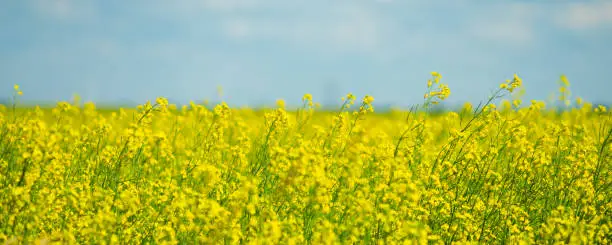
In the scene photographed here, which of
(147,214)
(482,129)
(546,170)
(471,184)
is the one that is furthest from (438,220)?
(147,214)

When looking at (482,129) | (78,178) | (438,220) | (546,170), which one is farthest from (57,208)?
(546,170)

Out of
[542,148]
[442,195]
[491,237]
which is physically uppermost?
[542,148]

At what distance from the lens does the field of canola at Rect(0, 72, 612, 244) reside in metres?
4.20

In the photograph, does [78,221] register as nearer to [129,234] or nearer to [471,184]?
[129,234]

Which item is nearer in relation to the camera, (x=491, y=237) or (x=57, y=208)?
(x=57, y=208)

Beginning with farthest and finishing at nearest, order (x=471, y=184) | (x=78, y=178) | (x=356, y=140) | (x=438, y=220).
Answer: (x=78, y=178) < (x=471, y=184) < (x=438, y=220) < (x=356, y=140)

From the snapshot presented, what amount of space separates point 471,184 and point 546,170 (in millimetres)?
1077

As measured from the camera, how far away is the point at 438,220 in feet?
17.5

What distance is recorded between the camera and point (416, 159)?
618 cm

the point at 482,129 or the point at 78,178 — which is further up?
the point at 482,129

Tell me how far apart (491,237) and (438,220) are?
56 centimetres

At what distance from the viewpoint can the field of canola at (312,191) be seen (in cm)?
420

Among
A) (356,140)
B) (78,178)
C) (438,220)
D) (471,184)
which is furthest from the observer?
(78,178)

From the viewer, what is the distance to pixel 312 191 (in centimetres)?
475
